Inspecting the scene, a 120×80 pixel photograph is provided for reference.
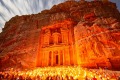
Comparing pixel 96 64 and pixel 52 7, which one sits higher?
pixel 52 7

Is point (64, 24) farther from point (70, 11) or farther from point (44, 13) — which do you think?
point (44, 13)

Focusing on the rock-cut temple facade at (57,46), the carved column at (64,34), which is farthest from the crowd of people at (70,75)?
the carved column at (64,34)

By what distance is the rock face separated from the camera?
2220 cm

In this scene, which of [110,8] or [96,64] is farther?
[110,8]

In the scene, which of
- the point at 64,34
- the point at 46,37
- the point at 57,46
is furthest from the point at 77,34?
the point at 46,37

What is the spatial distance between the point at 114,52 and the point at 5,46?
26846 mm

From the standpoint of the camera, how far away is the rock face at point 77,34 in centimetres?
2220

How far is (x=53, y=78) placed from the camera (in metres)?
13.9

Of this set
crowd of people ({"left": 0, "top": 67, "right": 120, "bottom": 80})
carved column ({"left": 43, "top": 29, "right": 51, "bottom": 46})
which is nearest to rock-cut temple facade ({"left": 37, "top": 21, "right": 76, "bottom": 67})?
carved column ({"left": 43, "top": 29, "right": 51, "bottom": 46})

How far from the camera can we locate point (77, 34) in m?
27.2

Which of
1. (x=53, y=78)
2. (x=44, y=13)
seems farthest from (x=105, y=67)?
(x=44, y=13)

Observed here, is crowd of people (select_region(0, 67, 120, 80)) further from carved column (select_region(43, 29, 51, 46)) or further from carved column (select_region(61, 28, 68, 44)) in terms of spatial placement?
carved column (select_region(43, 29, 51, 46))

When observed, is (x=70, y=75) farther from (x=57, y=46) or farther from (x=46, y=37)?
(x=46, y=37)

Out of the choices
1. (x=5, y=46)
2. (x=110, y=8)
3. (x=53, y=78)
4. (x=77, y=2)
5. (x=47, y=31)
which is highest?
(x=77, y=2)
